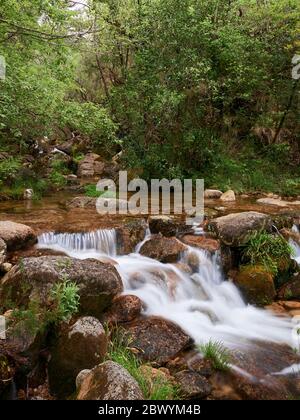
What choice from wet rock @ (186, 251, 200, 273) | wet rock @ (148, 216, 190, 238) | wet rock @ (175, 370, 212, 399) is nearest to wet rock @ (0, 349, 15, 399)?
wet rock @ (175, 370, 212, 399)

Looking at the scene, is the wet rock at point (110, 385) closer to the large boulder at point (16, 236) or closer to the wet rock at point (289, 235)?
the large boulder at point (16, 236)

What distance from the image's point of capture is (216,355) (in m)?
4.67

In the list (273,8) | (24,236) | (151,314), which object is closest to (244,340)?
(151,314)

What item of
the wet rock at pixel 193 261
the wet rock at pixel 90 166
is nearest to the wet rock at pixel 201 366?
the wet rock at pixel 193 261

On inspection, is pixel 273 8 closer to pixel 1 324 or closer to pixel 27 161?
pixel 27 161

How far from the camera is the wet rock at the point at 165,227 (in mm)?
7485

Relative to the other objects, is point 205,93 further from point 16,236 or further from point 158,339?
point 158,339

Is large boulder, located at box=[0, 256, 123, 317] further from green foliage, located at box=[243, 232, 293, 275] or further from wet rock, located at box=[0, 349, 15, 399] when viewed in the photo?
green foliage, located at box=[243, 232, 293, 275]

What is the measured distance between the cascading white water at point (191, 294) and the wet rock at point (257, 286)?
142mm

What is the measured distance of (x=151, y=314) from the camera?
18.1 ft

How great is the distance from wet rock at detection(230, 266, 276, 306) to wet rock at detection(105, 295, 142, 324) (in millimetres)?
2046

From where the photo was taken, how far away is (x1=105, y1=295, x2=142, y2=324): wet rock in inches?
203

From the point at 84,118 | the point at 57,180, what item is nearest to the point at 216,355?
the point at 84,118

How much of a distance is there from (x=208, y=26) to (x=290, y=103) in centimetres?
399
